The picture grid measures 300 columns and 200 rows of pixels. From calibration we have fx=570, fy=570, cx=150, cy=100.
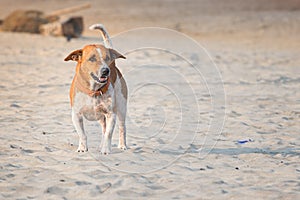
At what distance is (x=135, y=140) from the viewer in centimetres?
741

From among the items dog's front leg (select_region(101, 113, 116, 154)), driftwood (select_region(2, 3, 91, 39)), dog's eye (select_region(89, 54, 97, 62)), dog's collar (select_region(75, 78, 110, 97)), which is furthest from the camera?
driftwood (select_region(2, 3, 91, 39))

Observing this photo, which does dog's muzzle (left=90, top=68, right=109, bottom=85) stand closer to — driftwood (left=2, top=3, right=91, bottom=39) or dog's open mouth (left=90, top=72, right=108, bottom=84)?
dog's open mouth (left=90, top=72, right=108, bottom=84)

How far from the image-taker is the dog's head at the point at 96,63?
19.8 feet

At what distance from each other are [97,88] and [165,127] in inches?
89.0

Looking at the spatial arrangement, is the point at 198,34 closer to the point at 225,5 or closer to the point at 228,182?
the point at 225,5

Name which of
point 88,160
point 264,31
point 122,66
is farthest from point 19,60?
point 264,31

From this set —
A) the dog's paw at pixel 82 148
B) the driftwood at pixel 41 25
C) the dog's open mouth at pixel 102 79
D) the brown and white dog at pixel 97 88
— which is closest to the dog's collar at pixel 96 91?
the brown and white dog at pixel 97 88

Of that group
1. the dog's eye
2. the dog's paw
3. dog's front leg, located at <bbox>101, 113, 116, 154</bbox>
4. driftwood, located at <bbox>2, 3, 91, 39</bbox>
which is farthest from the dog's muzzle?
driftwood, located at <bbox>2, 3, 91, 39</bbox>

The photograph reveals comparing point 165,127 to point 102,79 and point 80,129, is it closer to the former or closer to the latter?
point 80,129

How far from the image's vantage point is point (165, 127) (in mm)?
8250

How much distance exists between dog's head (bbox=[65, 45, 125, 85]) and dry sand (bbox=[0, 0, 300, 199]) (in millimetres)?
923

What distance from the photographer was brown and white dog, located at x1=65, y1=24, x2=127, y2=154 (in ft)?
20.0

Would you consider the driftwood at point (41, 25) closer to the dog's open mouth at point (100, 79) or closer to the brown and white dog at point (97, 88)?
the brown and white dog at point (97, 88)

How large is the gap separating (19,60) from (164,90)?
16.2 feet
